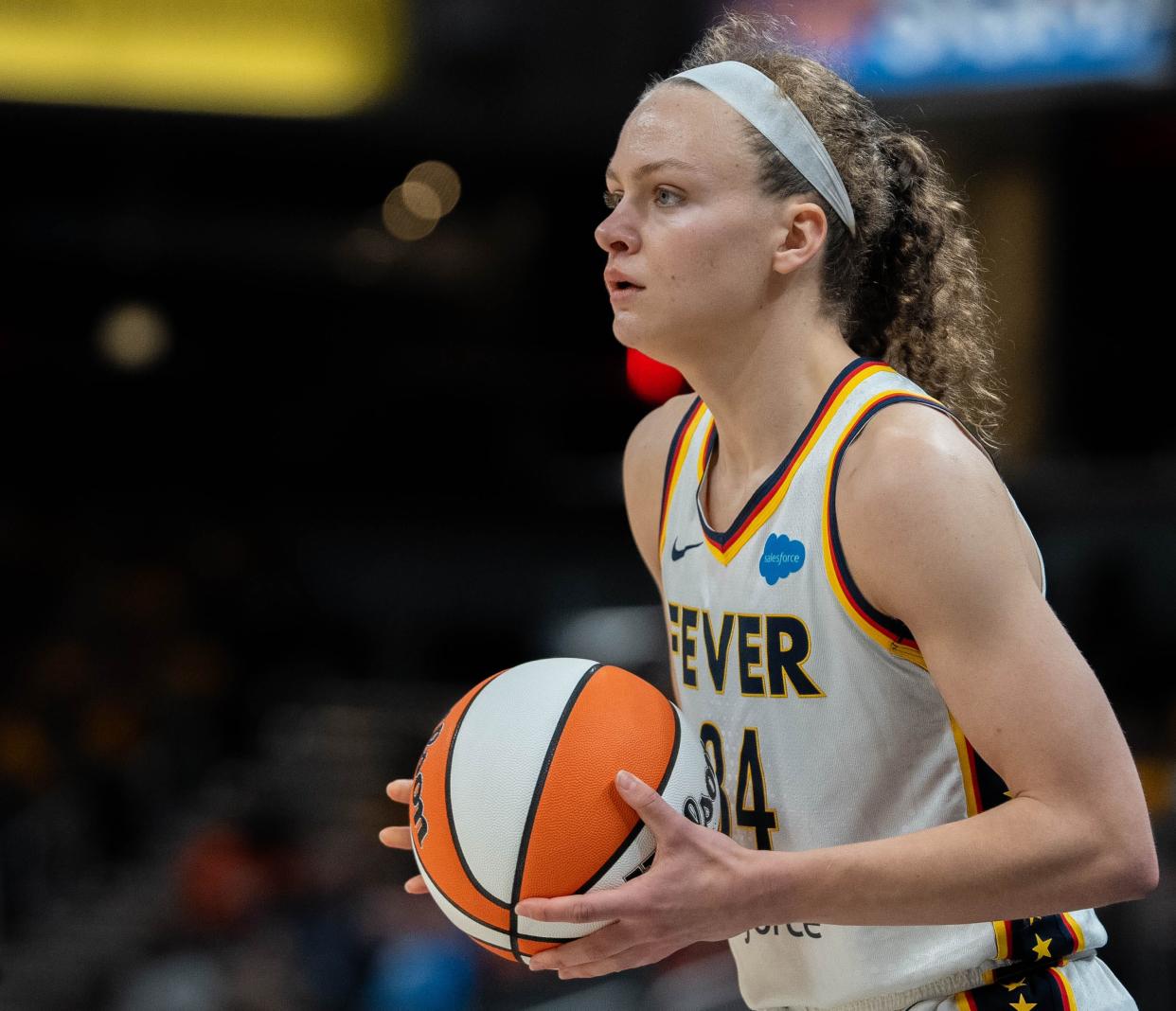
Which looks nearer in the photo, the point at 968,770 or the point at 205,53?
the point at 968,770

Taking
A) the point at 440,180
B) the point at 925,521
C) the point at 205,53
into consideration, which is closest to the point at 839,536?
the point at 925,521

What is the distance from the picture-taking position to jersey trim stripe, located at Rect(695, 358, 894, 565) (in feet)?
7.97

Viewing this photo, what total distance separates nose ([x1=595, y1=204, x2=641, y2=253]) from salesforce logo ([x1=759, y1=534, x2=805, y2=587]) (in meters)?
0.54

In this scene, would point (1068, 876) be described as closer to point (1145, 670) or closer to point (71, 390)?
point (1145, 670)

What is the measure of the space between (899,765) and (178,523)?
33.2 feet

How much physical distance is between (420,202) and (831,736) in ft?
33.9

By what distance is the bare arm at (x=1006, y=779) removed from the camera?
199 cm

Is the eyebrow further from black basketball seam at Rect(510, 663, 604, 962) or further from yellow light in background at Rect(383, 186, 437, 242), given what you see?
yellow light in background at Rect(383, 186, 437, 242)

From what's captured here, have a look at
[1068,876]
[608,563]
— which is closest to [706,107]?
[1068,876]

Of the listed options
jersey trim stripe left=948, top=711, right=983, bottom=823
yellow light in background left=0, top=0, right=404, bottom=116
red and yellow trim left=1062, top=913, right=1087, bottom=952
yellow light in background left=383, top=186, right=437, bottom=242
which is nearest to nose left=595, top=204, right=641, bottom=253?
jersey trim stripe left=948, top=711, right=983, bottom=823

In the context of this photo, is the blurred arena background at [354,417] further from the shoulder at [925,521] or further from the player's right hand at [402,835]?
the shoulder at [925,521]

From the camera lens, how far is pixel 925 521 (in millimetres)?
2104

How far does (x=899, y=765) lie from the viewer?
2.35 metres

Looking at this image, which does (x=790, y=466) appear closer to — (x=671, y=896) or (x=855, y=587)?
(x=855, y=587)
